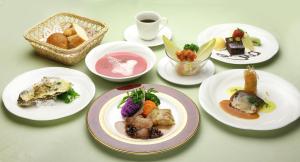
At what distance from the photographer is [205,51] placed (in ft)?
5.47

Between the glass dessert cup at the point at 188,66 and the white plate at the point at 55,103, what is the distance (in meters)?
0.36

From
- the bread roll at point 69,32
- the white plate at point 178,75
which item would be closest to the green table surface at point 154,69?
the white plate at point 178,75

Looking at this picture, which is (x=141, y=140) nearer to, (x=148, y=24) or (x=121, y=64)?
(x=121, y=64)

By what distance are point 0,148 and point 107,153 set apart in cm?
37

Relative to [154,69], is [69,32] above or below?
above

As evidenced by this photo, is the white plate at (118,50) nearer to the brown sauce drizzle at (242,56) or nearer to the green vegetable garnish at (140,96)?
the green vegetable garnish at (140,96)

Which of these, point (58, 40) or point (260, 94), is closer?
point (260, 94)

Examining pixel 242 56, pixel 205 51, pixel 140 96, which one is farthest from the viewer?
pixel 242 56

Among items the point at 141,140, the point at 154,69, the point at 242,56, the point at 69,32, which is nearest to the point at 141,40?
the point at 154,69

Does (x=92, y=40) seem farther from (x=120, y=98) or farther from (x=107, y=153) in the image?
(x=107, y=153)

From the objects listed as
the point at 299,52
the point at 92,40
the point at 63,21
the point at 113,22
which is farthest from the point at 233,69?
the point at 63,21

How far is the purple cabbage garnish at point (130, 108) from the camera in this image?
4.57 ft

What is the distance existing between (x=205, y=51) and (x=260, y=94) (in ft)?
0.95

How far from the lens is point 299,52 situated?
1.86 meters
